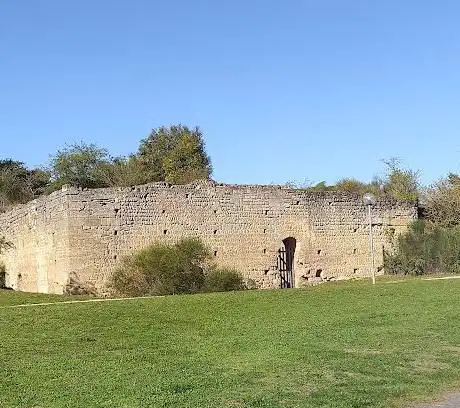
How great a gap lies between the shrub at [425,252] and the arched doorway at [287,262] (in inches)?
167

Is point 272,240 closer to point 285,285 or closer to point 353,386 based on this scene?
point 285,285

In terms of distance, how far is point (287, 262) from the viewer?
87.7ft

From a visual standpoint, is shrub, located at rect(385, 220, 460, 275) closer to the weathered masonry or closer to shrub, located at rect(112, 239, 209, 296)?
the weathered masonry

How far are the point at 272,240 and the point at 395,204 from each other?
6293mm

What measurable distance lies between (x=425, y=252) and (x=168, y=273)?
35.9ft

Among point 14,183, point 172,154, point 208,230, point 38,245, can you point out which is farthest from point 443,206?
point 14,183

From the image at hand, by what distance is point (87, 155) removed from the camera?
42.7 meters

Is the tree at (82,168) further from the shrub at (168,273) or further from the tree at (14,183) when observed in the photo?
the shrub at (168,273)

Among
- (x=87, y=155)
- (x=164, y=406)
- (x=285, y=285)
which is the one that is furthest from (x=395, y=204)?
(x=164, y=406)

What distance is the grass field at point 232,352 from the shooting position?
7598mm

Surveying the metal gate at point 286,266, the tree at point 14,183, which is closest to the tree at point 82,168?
the tree at point 14,183

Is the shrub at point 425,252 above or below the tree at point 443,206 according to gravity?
below

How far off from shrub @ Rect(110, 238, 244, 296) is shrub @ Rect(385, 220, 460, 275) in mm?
7701

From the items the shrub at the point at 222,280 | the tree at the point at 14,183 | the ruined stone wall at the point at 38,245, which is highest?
the tree at the point at 14,183
